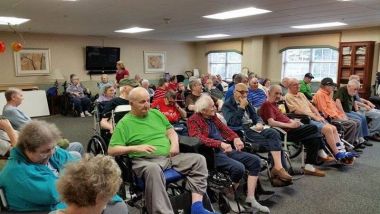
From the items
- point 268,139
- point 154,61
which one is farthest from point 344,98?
point 154,61

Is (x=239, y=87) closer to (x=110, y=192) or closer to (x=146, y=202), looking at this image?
(x=146, y=202)

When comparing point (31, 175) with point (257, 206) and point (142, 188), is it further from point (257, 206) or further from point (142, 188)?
point (257, 206)

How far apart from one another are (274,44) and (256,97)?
4971mm

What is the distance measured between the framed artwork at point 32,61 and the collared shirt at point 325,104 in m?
7.34

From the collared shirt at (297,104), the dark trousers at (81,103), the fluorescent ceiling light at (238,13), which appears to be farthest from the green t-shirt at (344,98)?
the dark trousers at (81,103)

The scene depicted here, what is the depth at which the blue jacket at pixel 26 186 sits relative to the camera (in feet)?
4.86

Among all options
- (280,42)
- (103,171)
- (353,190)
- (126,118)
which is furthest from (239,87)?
(280,42)

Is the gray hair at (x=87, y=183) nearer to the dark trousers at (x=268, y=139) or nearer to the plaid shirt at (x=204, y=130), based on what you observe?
the plaid shirt at (x=204, y=130)

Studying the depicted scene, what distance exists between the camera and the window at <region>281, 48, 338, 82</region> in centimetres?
830

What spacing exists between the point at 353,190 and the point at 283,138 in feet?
2.89

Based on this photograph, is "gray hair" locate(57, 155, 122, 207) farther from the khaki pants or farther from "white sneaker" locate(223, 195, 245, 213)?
"white sneaker" locate(223, 195, 245, 213)

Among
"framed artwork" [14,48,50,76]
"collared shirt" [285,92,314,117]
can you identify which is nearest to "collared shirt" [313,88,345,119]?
"collared shirt" [285,92,314,117]

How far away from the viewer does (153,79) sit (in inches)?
430

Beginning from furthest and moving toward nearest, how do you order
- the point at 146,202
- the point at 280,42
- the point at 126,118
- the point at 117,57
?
the point at 117,57, the point at 280,42, the point at 126,118, the point at 146,202
